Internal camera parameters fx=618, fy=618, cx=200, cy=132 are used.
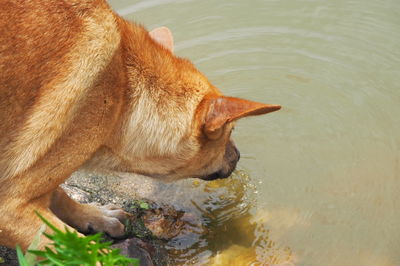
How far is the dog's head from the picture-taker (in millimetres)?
4293

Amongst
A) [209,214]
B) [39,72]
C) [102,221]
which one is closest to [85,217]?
[102,221]

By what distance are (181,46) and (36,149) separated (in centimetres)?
409

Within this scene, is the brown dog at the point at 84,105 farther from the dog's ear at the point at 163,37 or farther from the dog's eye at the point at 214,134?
the dog's ear at the point at 163,37

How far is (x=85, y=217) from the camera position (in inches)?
195

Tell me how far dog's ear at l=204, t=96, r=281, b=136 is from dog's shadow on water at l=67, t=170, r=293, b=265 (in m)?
1.19

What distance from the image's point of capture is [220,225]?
5496mm

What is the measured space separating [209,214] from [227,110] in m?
1.65

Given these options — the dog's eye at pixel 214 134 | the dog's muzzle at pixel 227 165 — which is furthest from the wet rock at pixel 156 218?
the dog's eye at pixel 214 134

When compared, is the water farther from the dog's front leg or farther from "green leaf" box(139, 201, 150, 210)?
the dog's front leg

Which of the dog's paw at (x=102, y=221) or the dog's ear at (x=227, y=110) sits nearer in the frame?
the dog's ear at (x=227, y=110)

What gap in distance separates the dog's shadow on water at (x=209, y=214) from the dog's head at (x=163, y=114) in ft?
2.88

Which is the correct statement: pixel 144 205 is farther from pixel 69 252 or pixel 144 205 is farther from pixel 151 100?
pixel 69 252

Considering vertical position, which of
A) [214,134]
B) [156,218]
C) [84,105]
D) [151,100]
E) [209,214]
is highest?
[84,105]

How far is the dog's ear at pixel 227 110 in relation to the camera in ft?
13.2
